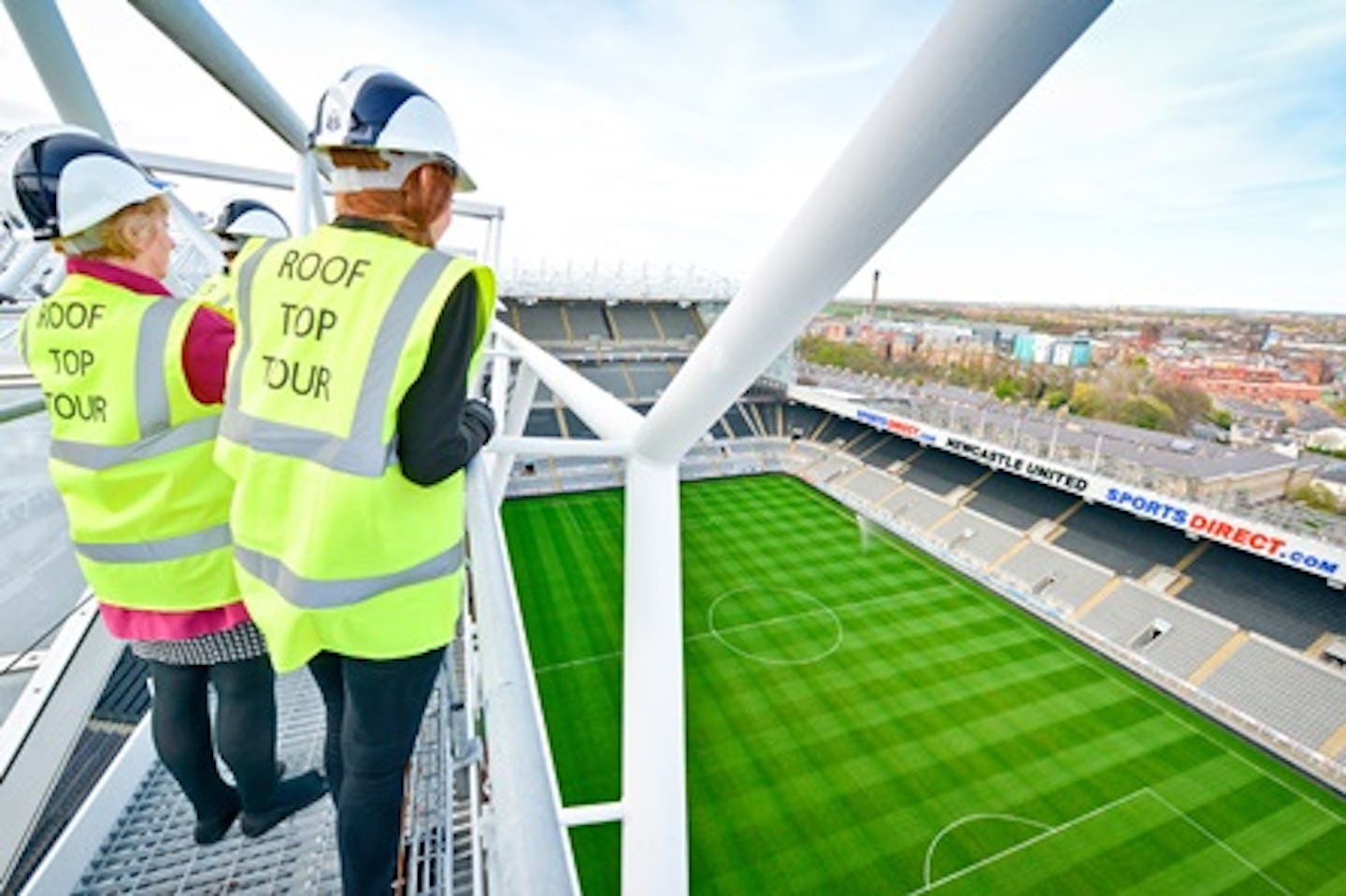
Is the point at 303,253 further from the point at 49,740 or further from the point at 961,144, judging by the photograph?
the point at 49,740

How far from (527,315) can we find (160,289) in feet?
99.0

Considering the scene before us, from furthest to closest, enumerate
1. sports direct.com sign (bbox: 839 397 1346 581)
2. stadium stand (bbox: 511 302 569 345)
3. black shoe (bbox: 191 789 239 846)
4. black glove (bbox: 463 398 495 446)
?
stadium stand (bbox: 511 302 569 345) < sports direct.com sign (bbox: 839 397 1346 581) < black shoe (bbox: 191 789 239 846) < black glove (bbox: 463 398 495 446)

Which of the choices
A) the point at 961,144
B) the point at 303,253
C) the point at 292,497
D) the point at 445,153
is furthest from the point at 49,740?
the point at 961,144

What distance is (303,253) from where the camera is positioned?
3.77 ft

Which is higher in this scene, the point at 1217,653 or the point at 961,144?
the point at 961,144

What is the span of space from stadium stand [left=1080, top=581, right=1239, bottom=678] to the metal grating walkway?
50.8 ft

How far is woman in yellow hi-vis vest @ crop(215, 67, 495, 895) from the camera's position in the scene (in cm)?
106

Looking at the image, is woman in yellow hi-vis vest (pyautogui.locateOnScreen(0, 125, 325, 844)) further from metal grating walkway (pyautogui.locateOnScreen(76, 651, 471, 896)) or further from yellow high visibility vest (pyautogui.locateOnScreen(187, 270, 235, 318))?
metal grating walkway (pyautogui.locateOnScreen(76, 651, 471, 896))

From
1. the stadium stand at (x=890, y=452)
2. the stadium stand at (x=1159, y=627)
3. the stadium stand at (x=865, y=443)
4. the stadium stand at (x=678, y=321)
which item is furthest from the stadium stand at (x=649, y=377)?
the stadium stand at (x=1159, y=627)

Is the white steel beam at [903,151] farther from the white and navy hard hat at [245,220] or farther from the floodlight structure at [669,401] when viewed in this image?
the white and navy hard hat at [245,220]

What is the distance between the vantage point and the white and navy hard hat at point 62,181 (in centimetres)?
146

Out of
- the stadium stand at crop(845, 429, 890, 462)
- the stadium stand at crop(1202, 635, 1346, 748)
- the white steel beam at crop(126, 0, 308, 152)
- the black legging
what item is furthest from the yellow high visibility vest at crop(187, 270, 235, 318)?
the stadium stand at crop(845, 429, 890, 462)

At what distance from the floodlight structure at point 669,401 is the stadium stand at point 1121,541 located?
17988mm

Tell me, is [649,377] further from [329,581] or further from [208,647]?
[329,581]
